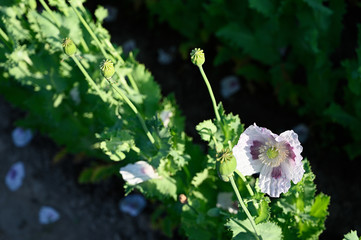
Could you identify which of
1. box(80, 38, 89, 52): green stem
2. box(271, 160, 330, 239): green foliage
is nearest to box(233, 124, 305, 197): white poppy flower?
box(271, 160, 330, 239): green foliage

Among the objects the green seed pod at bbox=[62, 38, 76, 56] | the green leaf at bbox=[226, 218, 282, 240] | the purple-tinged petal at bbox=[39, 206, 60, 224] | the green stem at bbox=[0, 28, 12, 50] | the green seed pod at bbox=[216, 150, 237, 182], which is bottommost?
the green leaf at bbox=[226, 218, 282, 240]

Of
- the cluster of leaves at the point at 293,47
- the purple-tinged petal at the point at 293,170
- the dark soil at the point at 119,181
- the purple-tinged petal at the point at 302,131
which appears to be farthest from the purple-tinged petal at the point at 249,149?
the purple-tinged petal at the point at 302,131

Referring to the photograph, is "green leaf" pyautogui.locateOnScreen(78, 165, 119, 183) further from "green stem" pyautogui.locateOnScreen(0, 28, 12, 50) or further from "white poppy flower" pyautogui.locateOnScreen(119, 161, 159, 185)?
"green stem" pyautogui.locateOnScreen(0, 28, 12, 50)

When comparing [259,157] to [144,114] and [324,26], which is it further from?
[324,26]

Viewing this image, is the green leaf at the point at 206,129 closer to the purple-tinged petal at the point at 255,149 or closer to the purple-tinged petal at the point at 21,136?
the purple-tinged petal at the point at 255,149

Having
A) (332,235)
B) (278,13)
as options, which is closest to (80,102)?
(278,13)

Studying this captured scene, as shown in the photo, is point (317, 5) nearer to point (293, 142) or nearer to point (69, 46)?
point (293, 142)
